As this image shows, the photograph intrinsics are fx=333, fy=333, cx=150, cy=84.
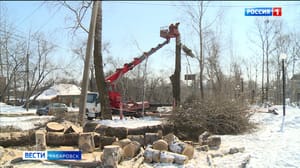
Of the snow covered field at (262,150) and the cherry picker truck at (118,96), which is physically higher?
the cherry picker truck at (118,96)

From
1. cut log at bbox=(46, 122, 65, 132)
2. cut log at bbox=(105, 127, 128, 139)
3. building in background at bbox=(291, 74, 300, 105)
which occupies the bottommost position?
cut log at bbox=(105, 127, 128, 139)

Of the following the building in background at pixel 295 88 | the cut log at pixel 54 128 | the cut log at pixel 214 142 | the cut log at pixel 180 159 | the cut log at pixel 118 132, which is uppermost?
the building in background at pixel 295 88

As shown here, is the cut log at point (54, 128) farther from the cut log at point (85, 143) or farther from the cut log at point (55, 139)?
the cut log at point (85, 143)

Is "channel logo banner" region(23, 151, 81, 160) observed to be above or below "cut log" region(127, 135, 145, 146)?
below

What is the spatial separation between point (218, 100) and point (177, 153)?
16.7ft

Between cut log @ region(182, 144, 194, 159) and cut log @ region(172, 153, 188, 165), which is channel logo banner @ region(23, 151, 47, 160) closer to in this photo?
cut log @ region(172, 153, 188, 165)

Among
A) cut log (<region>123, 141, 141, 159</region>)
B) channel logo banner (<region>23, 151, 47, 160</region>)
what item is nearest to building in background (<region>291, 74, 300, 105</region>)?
cut log (<region>123, 141, 141, 159</region>)

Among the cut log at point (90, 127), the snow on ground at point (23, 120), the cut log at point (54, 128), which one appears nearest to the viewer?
the cut log at point (54, 128)

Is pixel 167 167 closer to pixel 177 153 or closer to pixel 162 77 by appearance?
pixel 177 153

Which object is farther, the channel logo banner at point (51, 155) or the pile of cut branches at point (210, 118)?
the pile of cut branches at point (210, 118)

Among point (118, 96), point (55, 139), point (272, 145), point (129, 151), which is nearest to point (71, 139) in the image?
point (55, 139)

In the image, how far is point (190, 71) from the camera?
36469mm

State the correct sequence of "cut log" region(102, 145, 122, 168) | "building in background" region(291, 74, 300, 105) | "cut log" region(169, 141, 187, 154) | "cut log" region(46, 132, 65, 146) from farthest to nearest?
"building in background" region(291, 74, 300, 105)
"cut log" region(46, 132, 65, 146)
"cut log" region(169, 141, 187, 154)
"cut log" region(102, 145, 122, 168)

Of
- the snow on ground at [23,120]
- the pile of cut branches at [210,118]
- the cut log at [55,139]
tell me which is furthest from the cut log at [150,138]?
the snow on ground at [23,120]
